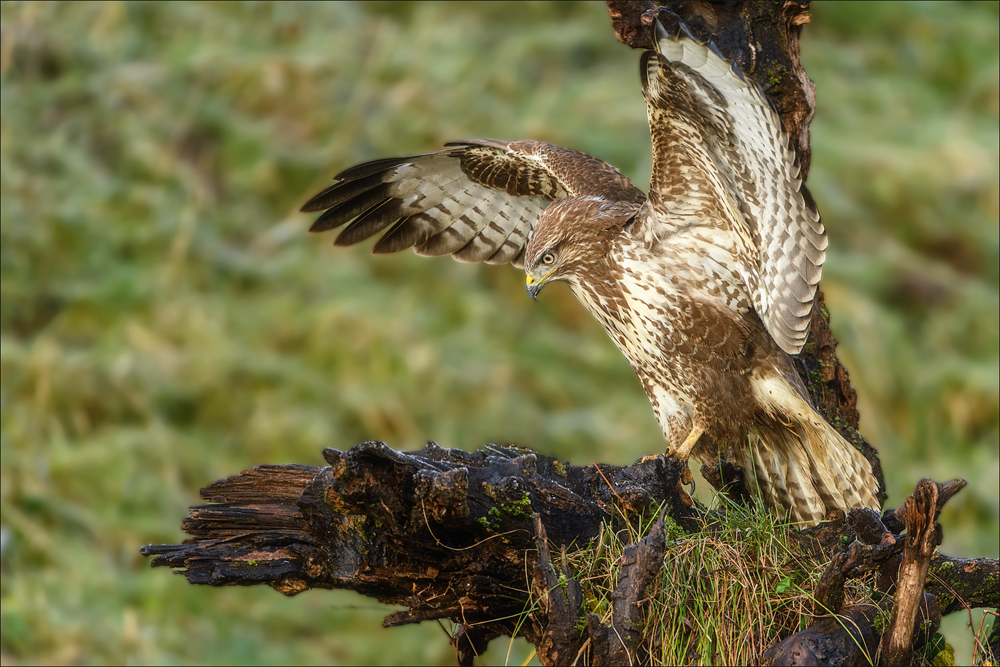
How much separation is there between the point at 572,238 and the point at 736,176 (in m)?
0.66

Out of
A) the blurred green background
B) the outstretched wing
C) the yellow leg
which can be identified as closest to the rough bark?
the yellow leg

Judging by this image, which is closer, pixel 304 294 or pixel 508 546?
pixel 508 546

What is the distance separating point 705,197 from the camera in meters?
3.54

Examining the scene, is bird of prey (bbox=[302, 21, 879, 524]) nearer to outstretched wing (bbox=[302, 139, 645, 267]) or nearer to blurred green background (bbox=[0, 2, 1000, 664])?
outstretched wing (bbox=[302, 139, 645, 267])

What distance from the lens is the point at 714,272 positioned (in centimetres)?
362

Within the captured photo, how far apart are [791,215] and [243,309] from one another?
15.1ft

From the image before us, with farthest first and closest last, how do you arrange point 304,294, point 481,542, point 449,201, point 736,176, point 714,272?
point 304,294, point 449,201, point 714,272, point 736,176, point 481,542

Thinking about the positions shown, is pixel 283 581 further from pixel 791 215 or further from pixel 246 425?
pixel 246 425

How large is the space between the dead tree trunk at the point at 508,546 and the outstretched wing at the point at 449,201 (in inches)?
60.1

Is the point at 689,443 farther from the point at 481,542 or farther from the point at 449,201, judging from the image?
the point at 449,201

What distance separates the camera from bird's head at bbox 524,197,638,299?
370 cm

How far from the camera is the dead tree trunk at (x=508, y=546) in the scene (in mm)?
2596

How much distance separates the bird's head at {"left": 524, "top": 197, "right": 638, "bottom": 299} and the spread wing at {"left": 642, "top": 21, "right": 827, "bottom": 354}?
6.7 inches

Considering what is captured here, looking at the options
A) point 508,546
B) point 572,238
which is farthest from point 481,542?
point 572,238
